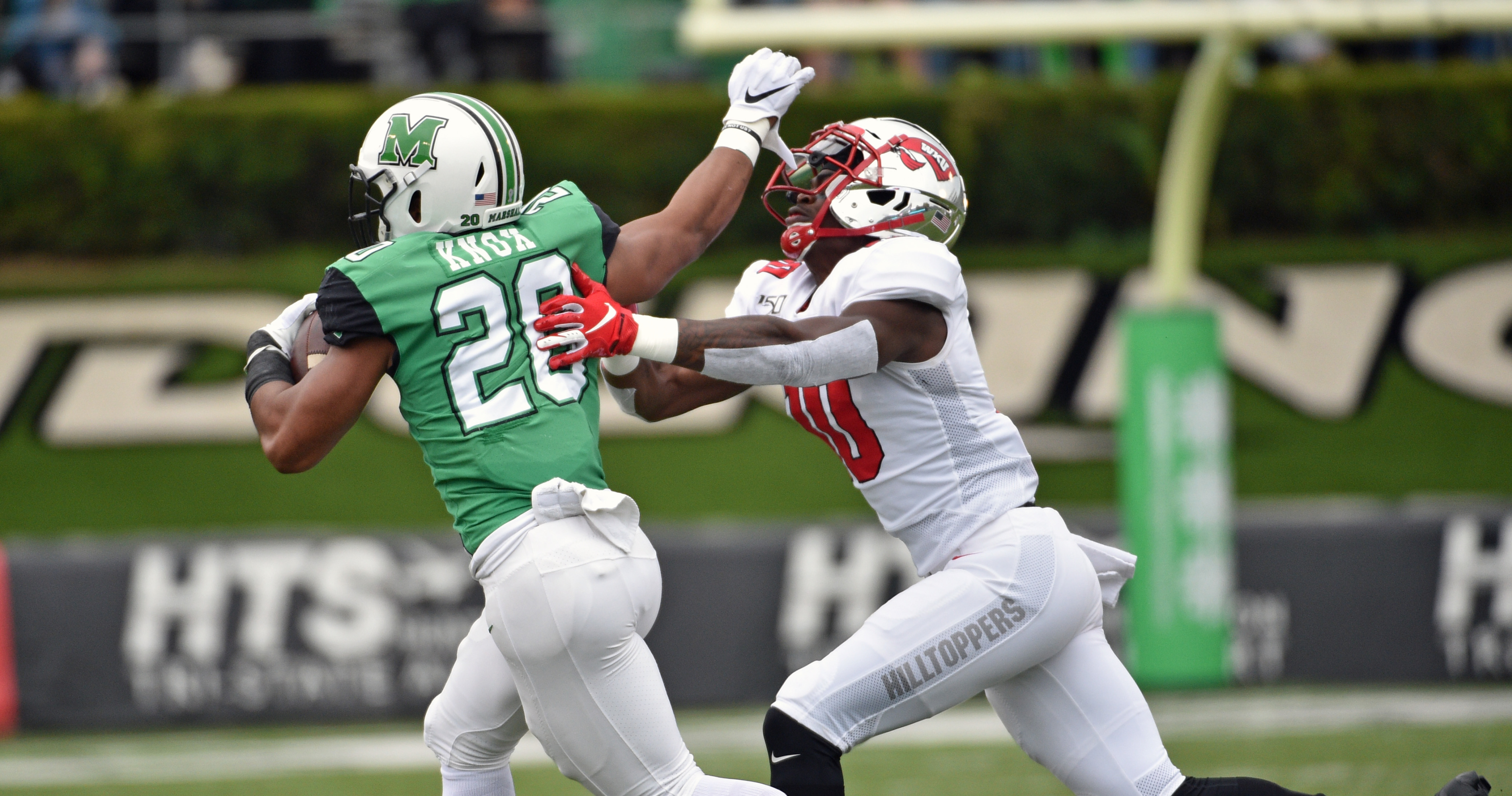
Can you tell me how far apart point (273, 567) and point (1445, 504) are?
18.1 feet

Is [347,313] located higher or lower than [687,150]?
higher

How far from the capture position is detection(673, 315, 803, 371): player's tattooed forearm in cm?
346

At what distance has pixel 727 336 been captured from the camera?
3.48 m

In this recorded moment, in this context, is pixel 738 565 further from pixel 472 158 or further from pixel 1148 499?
pixel 472 158

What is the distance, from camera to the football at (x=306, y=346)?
11.8 ft

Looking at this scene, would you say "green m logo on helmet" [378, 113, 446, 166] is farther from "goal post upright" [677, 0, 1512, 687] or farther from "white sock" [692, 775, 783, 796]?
"goal post upright" [677, 0, 1512, 687]

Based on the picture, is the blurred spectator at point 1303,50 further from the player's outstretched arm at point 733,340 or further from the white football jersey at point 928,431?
the player's outstretched arm at point 733,340

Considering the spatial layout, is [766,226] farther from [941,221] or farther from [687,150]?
[941,221]

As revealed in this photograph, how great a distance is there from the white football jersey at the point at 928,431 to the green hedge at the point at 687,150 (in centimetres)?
701

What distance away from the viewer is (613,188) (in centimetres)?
1110

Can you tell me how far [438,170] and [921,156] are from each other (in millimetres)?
Answer: 1086

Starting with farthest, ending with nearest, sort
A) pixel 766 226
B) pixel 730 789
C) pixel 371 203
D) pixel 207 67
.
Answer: pixel 766 226, pixel 207 67, pixel 371 203, pixel 730 789

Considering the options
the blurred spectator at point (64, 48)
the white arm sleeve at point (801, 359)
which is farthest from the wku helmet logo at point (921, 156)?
the blurred spectator at point (64, 48)

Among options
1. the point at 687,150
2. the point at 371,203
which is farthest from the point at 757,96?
the point at 687,150
